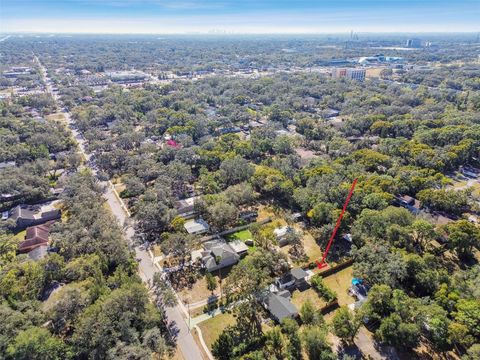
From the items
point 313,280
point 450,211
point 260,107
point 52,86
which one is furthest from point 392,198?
point 52,86

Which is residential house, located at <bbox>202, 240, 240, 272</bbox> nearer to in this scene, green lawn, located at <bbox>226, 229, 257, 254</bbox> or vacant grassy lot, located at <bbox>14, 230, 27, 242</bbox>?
green lawn, located at <bbox>226, 229, 257, 254</bbox>

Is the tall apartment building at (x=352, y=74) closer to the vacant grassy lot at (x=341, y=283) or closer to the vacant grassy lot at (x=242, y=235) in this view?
the vacant grassy lot at (x=242, y=235)

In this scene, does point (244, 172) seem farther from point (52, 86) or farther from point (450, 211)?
point (52, 86)

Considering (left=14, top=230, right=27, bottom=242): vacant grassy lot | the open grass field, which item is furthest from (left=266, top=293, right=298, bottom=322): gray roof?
(left=14, top=230, right=27, bottom=242): vacant grassy lot

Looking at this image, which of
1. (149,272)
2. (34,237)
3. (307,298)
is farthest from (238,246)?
(34,237)

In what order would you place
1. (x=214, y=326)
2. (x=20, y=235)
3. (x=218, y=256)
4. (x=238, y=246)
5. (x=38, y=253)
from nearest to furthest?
(x=214, y=326) → (x=218, y=256) → (x=38, y=253) → (x=238, y=246) → (x=20, y=235)

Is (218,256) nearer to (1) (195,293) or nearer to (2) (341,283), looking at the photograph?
(1) (195,293)
